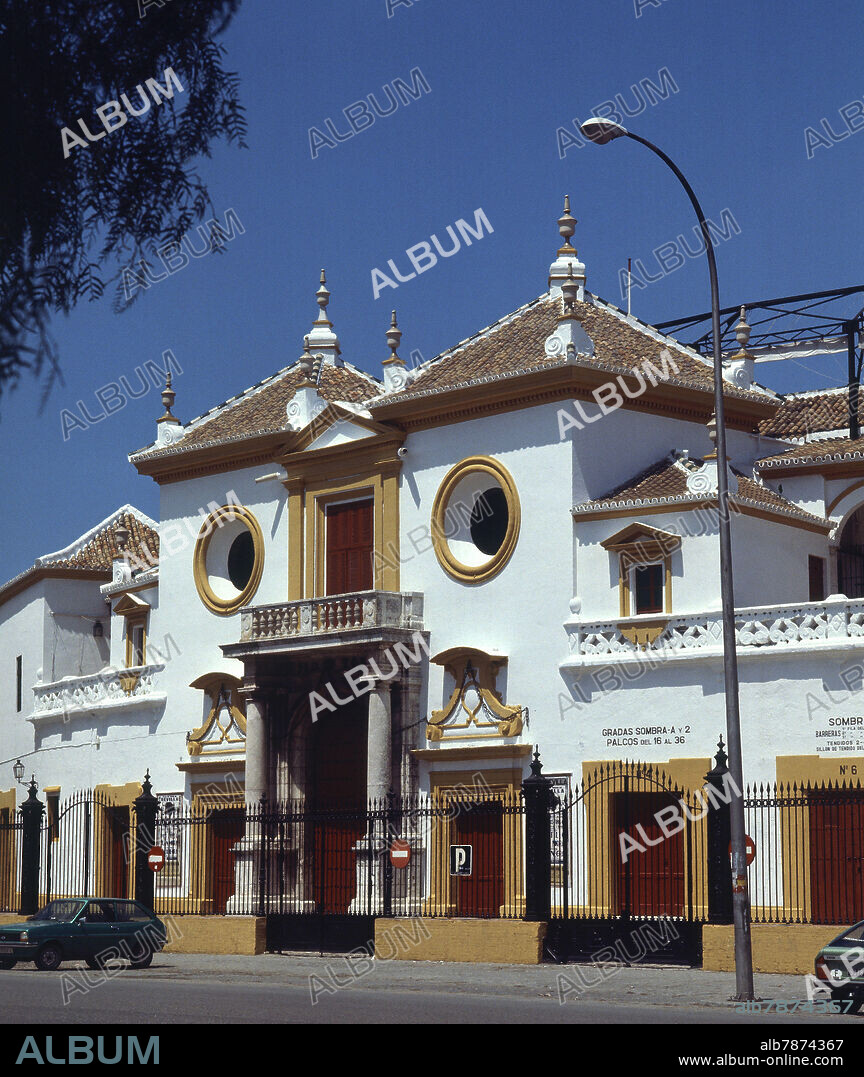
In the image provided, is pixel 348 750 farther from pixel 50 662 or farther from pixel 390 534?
pixel 50 662

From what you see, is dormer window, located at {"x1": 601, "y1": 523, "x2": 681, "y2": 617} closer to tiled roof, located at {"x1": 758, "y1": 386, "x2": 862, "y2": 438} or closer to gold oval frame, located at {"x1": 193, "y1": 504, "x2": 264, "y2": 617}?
tiled roof, located at {"x1": 758, "y1": 386, "x2": 862, "y2": 438}

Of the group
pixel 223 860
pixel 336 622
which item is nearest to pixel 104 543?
pixel 223 860

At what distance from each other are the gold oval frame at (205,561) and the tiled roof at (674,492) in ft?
28.5

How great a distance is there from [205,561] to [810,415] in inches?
554

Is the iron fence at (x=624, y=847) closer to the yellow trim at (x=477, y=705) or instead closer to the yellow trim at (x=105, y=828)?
the yellow trim at (x=477, y=705)

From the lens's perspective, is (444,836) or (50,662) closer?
(444,836)

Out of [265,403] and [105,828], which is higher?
[265,403]

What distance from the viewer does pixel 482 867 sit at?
32250 millimetres

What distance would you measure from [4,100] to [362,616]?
26682 mm

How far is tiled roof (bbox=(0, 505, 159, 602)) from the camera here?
4525 cm

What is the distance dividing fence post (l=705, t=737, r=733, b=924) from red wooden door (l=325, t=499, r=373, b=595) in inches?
486

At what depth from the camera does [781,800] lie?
77.7ft

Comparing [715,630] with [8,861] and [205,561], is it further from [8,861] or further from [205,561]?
[8,861]
